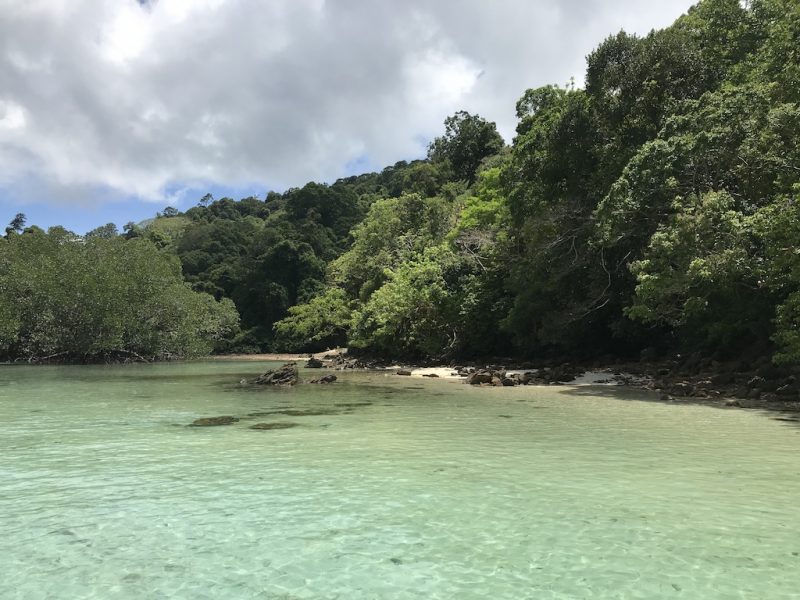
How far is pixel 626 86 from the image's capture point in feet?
67.5

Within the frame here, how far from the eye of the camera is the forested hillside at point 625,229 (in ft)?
47.5

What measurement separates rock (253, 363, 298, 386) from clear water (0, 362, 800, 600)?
935cm

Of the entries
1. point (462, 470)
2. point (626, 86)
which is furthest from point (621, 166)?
point (462, 470)

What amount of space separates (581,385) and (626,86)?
11.0 m

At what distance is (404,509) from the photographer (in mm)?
5688

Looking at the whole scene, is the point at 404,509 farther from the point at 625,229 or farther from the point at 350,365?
the point at 350,365

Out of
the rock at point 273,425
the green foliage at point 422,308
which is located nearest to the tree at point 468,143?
the green foliage at point 422,308

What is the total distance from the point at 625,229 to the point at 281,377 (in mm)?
12941

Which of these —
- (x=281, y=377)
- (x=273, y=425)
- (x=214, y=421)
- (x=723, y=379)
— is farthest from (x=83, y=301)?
(x=723, y=379)

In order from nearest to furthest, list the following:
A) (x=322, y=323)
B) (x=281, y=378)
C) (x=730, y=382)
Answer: (x=730, y=382) → (x=281, y=378) → (x=322, y=323)

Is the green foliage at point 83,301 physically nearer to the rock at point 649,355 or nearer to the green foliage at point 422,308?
the green foliage at point 422,308

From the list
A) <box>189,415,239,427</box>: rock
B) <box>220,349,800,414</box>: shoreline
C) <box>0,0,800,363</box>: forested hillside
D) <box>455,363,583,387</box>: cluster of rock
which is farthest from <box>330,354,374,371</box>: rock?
<box>189,415,239,427</box>: rock

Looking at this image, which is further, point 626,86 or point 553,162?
point 553,162

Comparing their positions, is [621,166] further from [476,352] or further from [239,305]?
[239,305]
